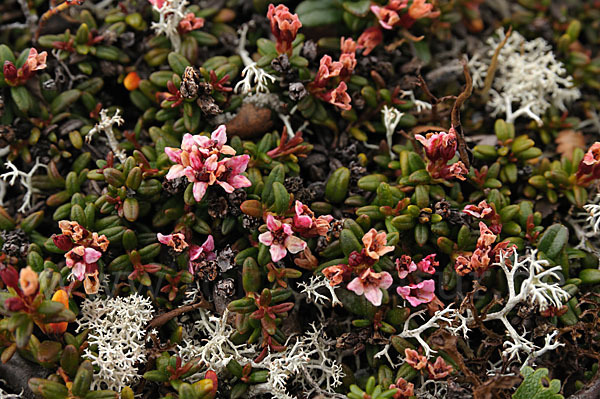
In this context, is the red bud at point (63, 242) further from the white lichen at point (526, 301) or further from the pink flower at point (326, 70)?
the white lichen at point (526, 301)

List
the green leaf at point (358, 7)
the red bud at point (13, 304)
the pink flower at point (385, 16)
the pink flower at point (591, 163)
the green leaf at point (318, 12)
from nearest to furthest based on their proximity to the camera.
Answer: the red bud at point (13, 304) → the pink flower at point (591, 163) → the pink flower at point (385, 16) → the green leaf at point (358, 7) → the green leaf at point (318, 12)

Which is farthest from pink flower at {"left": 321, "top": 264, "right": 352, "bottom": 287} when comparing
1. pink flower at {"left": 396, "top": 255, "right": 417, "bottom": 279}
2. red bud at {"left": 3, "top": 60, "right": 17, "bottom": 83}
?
red bud at {"left": 3, "top": 60, "right": 17, "bottom": 83}

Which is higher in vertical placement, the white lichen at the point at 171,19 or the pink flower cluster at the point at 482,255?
the white lichen at the point at 171,19

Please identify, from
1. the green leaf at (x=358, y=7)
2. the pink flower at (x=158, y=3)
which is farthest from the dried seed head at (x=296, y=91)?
the pink flower at (x=158, y=3)

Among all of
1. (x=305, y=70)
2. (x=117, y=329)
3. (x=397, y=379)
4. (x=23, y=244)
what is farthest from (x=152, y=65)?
(x=397, y=379)

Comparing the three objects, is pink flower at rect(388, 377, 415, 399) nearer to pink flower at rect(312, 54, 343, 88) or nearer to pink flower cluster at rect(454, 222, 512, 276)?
pink flower cluster at rect(454, 222, 512, 276)

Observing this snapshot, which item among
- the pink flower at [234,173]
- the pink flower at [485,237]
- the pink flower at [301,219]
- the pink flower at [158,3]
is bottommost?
the pink flower at [485,237]

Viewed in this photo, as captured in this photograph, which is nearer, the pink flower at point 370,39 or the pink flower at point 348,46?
the pink flower at point 348,46
